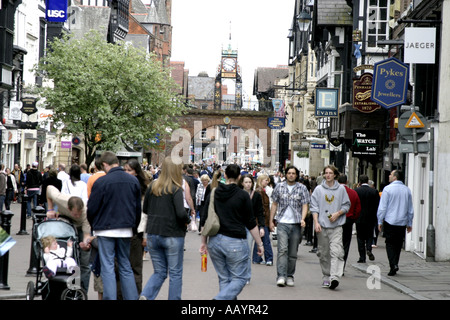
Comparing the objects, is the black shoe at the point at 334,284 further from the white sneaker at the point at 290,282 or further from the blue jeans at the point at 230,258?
the blue jeans at the point at 230,258

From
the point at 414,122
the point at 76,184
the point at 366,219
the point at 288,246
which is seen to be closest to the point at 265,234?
the point at 366,219

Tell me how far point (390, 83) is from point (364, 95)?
6379mm

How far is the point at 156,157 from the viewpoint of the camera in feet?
296

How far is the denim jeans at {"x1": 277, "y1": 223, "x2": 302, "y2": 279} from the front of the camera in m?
12.0

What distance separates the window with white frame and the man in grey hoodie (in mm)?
18184

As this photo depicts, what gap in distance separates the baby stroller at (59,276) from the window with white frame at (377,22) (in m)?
21.8

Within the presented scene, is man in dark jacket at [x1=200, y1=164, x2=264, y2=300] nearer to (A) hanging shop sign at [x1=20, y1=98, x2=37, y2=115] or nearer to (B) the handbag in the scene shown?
(B) the handbag

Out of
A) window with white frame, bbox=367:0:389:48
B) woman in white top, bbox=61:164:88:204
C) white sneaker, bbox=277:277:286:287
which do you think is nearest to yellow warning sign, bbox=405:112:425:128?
white sneaker, bbox=277:277:286:287

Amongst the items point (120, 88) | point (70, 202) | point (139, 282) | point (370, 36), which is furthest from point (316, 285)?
point (120, 88)

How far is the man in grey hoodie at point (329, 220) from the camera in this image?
472 inches

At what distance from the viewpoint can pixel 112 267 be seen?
883cm

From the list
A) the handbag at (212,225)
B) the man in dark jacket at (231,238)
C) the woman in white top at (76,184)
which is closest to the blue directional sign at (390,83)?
the woman in white top at (76,184)
